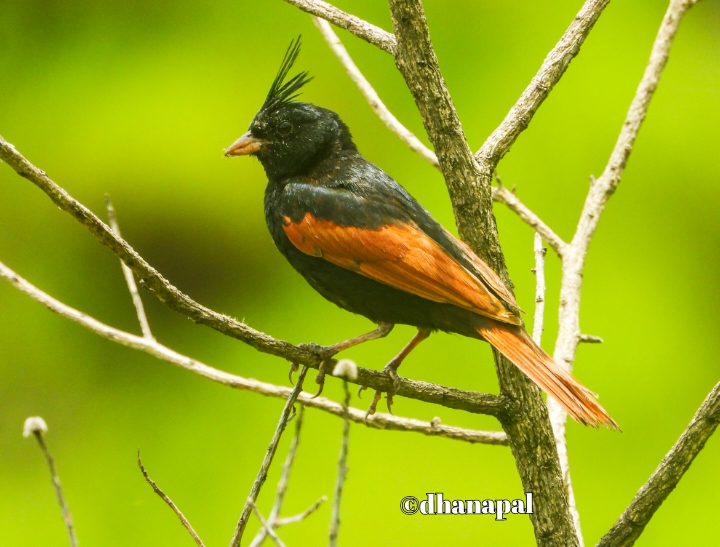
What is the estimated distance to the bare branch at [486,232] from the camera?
6.97 ft

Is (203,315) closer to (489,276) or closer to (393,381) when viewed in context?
(393,381)

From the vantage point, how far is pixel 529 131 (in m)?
4.40

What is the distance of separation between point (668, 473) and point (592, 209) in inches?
41.1

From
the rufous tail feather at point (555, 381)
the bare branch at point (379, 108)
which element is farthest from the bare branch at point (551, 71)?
the rufous tail feather at point (555, 381)

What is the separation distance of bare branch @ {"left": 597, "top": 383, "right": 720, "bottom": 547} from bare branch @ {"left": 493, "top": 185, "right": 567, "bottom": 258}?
866mm

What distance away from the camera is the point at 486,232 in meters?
2.29

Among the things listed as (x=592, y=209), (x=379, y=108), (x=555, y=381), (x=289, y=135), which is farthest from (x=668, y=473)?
(x=289, y=135)

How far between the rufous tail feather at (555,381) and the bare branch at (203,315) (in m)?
0.14

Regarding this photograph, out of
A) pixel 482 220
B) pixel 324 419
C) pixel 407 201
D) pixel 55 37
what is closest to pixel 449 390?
pixel 482 220

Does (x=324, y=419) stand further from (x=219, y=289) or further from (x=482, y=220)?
(x=482, y=220)

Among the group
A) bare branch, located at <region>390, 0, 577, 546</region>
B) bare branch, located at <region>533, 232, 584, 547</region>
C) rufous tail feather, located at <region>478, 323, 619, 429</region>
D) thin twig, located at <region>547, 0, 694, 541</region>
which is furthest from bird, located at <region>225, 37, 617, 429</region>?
thin twig, located at <region>547, 0, 694, 541</region>

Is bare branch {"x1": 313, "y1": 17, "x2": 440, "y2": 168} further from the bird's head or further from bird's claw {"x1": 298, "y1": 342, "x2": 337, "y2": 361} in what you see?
bird's claw {"x1": 298, "y1": 342, "x2": 337, "y2": 361}

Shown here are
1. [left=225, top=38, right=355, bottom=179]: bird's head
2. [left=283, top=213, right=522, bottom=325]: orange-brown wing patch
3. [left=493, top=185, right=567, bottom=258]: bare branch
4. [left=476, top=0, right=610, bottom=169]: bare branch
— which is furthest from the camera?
[left=225, top=38, right=355, bottom=179]: bird's head

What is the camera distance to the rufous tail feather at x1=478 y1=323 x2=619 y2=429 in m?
2.10
